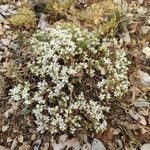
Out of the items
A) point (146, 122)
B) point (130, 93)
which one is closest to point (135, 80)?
point (130, 93)

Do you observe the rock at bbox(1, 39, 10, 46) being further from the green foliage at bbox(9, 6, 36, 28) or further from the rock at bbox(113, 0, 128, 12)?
the rock at bbox(113, 0, 128, 12)

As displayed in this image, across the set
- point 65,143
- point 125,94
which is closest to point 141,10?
point 125,94

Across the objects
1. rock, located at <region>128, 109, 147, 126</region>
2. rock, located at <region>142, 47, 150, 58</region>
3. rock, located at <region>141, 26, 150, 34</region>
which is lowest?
rock, located at <region>128, 109, 147, 126</region>

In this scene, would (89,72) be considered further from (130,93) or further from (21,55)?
(21,55)

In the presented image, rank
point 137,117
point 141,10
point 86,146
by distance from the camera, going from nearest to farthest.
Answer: point 86,146 → point 137,117 → point 141,10

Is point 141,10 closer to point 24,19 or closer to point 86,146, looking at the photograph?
point 24,19

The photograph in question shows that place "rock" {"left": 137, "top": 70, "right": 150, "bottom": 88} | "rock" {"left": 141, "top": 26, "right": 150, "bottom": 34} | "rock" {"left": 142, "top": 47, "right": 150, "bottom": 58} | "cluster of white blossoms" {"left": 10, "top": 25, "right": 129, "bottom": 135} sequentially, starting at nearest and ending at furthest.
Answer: "cluster of white blossoms" {"left": 10, "top": 25, "right": 129, "bottom": 135}
"rock" {"left": 137, "top": 70, "right": 150, "bottom": 88}
"rock" {"left": 142, "top": 47, "right": 150, "bottom": 58}
"rock" {"left": 141, "top": 26, "right": 150, "bottom": 34}

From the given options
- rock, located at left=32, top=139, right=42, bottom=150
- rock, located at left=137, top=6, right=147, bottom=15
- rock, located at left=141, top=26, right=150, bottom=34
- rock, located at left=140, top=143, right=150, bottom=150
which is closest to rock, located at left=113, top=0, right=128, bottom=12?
rock, located at left=137, top=6, right=147, bottom=15

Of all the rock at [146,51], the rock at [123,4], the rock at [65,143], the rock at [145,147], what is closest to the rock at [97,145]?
the rock at [65,143]

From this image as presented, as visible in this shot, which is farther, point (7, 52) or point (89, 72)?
point (7, 52)
